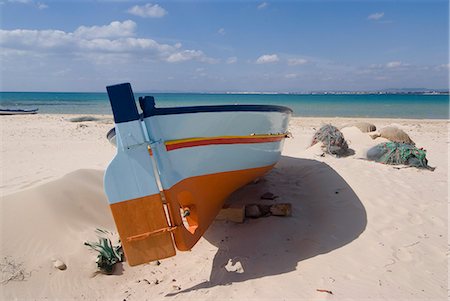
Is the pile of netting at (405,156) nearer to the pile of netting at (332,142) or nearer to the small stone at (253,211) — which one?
the pile of netting at (332,142)

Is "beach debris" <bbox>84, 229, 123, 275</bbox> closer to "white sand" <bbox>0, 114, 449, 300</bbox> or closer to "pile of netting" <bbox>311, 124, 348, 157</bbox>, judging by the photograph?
"white sand" <bbox>0, 114, 449, 300</bbox>

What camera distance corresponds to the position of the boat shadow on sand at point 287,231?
380cm

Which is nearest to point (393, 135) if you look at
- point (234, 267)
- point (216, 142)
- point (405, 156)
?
point (405, 156)

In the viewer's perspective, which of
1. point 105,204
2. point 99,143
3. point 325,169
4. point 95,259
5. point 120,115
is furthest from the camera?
point 99,143

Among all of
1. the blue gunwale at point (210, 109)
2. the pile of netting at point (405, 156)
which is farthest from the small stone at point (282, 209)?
the pile of netting at point (405, 156)

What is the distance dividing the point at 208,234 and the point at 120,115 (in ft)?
7.14

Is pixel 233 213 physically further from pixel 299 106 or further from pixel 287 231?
pixel 299 106

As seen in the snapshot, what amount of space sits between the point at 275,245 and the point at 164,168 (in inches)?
66.0

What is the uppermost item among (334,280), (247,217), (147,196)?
(147,196)

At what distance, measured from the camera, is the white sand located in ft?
11.3

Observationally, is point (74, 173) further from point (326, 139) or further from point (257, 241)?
point (326, 139)

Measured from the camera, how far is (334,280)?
3.40 meters

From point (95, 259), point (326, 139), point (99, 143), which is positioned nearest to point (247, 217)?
point (95, 259)

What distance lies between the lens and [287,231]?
4422mm
